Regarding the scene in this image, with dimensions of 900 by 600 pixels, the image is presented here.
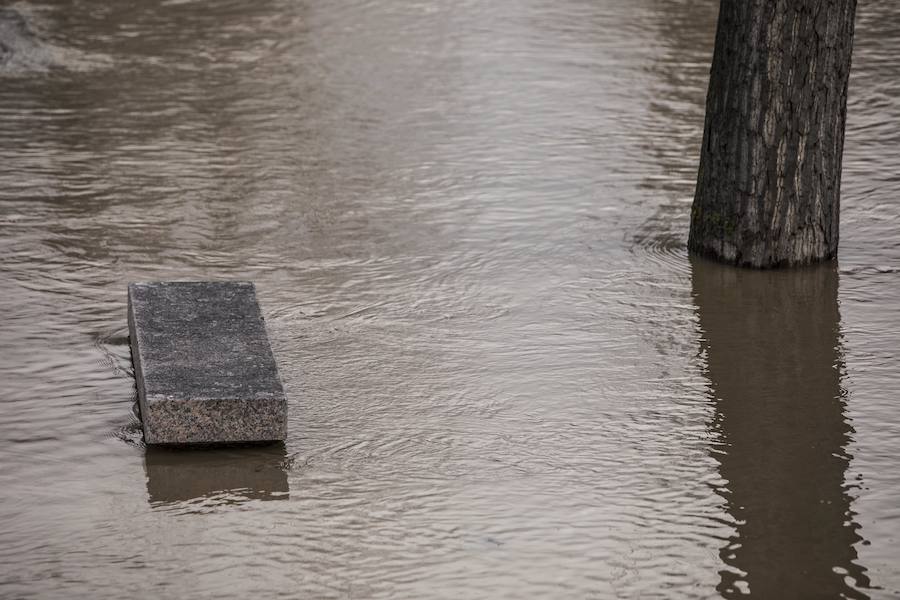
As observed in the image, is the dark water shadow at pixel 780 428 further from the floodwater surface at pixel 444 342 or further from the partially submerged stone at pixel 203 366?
the partially submerged stone at pixel 203 366

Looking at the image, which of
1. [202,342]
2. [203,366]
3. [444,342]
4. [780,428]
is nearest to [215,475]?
[203,366]

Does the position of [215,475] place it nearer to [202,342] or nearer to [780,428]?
[202,342]

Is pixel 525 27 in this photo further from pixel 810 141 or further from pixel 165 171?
pixel 810 141

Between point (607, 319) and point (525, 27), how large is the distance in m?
7.21

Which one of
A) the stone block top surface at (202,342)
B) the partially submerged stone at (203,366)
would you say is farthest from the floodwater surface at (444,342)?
the stone block top surface at (202,342)

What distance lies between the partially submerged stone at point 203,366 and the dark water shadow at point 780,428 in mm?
1679

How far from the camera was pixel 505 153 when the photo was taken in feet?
29.5

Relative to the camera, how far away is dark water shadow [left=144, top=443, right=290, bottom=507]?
4473mm

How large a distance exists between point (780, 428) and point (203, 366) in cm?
218

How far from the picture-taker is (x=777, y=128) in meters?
6.55

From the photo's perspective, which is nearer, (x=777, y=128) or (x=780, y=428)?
(x=780, y=428)

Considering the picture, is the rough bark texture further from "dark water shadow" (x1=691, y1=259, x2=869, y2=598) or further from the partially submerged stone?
the partially submerged stone

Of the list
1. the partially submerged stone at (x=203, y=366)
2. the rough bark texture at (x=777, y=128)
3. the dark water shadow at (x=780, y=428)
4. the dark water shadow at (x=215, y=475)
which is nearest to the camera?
the dark water shadow at (x=780, y=428)

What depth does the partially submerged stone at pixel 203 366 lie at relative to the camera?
473cm
